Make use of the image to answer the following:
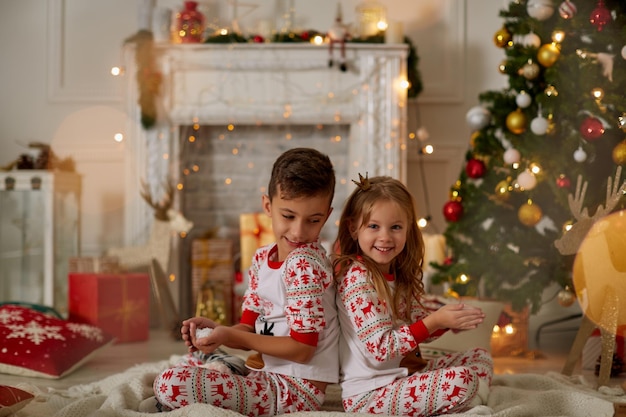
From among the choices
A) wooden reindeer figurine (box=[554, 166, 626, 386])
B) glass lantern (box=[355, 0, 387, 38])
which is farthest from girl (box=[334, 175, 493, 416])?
glass lantern (box=[355, 0, 387, 38])

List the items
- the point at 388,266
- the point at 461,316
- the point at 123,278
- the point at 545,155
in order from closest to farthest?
1. the point at 461,316
2. the point at 388,266
3. the point at 545,155
4. the point at 123,278

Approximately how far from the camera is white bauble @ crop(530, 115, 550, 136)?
136 inches

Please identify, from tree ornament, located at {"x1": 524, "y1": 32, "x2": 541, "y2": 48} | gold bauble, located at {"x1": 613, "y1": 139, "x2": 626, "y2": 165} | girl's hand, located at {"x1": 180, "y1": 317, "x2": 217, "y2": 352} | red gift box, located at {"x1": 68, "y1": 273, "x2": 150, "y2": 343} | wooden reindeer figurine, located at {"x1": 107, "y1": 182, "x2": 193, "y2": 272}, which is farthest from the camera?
wooden reindeer figurine, located at {"x1": 107, "y1": 182, "x2": 193, "y2": 272}

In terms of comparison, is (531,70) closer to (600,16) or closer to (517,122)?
(517,122)

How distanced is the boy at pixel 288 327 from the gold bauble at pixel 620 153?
5.32 feet

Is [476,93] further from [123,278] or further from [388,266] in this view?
[388,266]

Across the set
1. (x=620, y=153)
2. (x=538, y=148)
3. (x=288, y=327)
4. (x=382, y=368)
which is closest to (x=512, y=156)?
(x=538, y=148)

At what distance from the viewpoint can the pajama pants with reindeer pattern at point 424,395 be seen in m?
1.99

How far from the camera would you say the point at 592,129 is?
129 inches

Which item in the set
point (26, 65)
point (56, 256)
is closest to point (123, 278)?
point (56, 256)

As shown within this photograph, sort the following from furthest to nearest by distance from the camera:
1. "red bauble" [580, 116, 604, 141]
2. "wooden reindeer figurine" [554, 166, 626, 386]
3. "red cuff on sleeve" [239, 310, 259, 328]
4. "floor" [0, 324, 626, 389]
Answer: "red bauble" [580, 116, 604, 141] < "floor" [0, 324, 626, 389] < "wooden reindeer figurine" [554, 166, 626, 386] < "red cuff on sleeve" [239, 310, 259, 328]

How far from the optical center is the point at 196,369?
201 centimetres

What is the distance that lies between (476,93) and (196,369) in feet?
10.7

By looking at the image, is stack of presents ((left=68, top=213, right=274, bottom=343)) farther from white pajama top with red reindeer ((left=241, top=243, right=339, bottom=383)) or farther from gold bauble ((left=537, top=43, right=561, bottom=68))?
white pajama top with red reindeer ((left=241, top=243, right=339, bottom=383))
